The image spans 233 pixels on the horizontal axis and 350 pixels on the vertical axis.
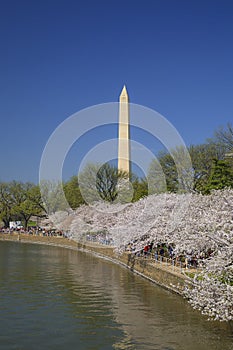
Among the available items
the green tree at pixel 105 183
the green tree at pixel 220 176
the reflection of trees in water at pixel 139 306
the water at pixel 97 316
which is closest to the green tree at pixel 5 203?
the green tree at pixel 105 183

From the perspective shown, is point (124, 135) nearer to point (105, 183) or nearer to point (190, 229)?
point (105, 183)

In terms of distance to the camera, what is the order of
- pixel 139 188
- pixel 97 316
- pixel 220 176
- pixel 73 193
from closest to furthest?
pixel 97 316 → pixel 220 176 → pixel 139 188 → pixel 73 193

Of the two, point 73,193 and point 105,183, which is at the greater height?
point 105,183

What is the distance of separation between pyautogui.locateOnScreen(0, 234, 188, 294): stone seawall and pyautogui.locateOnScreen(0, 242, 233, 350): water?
0.70m

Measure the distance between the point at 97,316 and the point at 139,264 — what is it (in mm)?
13721

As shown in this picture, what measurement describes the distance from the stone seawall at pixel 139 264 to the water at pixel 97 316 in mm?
704

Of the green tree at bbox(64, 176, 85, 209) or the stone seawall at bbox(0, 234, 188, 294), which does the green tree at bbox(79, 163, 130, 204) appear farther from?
the stone seawall at bbox(0, 234, 188, 294)

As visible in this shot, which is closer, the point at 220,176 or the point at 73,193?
the point at 220,176

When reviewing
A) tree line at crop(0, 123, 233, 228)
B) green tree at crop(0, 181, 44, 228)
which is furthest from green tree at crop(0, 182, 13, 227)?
tree line at crop(0, 123, 233, 228)

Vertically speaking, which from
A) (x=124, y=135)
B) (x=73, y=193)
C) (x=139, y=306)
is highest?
(x=124, y=135)

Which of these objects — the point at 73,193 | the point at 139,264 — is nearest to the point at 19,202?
the point at 73,193

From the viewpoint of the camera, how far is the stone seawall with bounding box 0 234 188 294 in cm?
2481

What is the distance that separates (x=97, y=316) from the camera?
65.6ft

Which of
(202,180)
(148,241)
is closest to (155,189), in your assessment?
(202,180)
